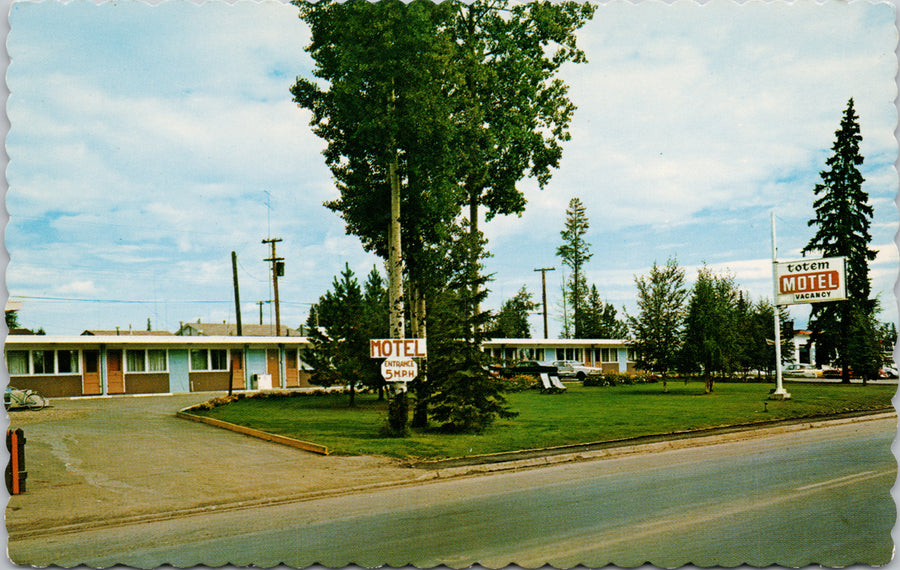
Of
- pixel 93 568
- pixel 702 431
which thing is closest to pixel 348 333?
pixel 702 431

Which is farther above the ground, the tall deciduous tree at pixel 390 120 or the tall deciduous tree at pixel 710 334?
the tall deciduous tree at pixel 390 120

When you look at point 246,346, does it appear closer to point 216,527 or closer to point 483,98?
point 483,98

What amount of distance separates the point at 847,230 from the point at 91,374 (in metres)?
33.5

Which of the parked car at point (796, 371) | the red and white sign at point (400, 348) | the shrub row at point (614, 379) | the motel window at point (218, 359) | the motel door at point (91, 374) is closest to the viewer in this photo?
the red and white sign at point (400, 348)

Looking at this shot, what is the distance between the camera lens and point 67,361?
108ft

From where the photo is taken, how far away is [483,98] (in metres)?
17.4

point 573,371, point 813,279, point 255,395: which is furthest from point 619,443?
point 573,371

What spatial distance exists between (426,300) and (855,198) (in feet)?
30.2

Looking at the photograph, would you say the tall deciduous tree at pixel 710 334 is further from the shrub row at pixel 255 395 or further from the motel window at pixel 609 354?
the motel window at pixel 609 354

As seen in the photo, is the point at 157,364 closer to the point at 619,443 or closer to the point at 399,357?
the point at 399,357

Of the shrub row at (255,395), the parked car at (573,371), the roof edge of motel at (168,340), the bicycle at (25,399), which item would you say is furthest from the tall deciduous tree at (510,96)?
the parked car at (573,371)

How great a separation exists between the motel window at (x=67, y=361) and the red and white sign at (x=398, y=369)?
2581cm

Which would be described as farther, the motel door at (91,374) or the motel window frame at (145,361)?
the motel window frame at (145,361)

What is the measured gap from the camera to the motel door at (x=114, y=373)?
112 ft
